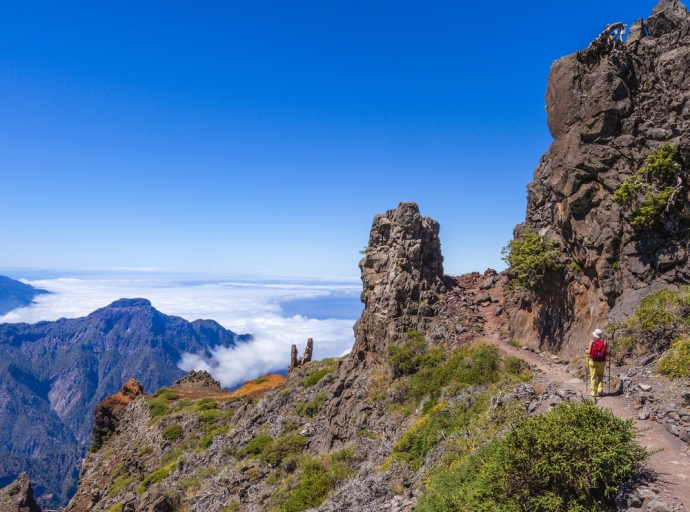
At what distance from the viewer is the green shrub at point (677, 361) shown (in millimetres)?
8984

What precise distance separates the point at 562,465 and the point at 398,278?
706 inches

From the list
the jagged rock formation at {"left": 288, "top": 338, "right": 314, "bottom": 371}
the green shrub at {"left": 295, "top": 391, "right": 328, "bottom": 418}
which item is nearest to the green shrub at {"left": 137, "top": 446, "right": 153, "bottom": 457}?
the jagged rock formation at {"left": 288, "top": 338, "right": 314, "bottom": 371}

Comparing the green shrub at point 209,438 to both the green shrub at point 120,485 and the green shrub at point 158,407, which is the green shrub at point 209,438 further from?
the green shrub at point 158,407

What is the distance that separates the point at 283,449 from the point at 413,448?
32.6ft

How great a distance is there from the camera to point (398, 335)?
22594 mm

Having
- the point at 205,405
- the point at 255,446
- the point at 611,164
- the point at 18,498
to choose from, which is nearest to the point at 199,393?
the point at 205,405

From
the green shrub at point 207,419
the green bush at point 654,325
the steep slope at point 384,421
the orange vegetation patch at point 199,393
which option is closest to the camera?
the green bush at point 654,325

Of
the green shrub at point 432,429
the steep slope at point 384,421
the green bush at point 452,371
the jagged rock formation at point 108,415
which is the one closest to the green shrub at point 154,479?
the steep slope at point 384,421

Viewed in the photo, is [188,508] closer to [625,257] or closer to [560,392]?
[560,392]

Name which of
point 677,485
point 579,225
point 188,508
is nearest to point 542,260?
point 579,225

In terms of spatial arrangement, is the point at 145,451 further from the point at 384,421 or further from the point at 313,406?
the point at 384,421

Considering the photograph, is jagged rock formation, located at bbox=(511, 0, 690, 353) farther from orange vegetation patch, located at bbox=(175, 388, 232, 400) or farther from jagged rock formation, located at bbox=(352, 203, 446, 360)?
orange vegetation patch, located at bbox=(175, 388, 232, 400)

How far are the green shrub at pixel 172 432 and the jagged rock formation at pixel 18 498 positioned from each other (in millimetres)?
26866

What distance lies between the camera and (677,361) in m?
9.29
